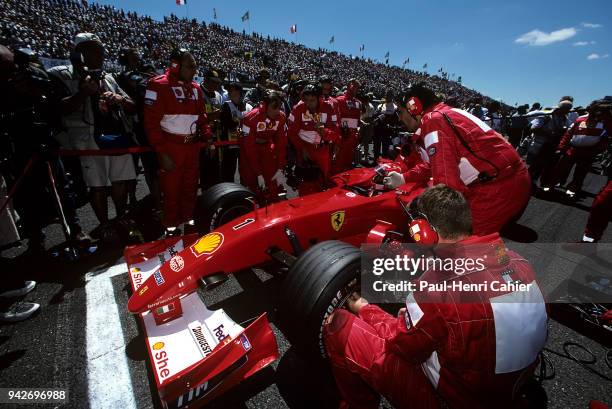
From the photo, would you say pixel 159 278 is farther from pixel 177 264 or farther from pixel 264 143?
pixel 264 143

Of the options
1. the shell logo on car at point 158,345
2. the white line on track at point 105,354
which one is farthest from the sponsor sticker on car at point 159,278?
the white line on track at point 105,354

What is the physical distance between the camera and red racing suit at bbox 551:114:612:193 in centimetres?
599

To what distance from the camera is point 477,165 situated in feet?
7.90

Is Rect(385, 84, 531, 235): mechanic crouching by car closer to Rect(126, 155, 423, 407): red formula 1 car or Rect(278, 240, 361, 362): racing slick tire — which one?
Rect(126, 155, 423, 407): red formula 1 car

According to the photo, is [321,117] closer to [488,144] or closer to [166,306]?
[488,144]

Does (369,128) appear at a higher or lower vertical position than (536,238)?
higher

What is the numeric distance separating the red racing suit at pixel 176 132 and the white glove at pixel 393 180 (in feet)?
8.18

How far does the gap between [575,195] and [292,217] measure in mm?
7319

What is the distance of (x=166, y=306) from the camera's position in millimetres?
2203

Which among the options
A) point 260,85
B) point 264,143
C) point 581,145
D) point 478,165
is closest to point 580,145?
point 581,145

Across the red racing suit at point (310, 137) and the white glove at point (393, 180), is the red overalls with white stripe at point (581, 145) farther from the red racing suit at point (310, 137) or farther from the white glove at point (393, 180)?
the white glove at point (393, 180)

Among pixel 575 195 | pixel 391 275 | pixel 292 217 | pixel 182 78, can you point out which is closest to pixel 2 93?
pixel 182 78

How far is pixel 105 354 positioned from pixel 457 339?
90.0 inches

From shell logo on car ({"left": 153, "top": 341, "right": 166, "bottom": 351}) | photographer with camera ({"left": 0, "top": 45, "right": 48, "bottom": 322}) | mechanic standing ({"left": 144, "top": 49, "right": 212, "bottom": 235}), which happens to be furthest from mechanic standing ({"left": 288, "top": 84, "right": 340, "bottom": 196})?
shell logo on car ({"left": 153, "top": 341, "right": 166, "bottom": 351})
